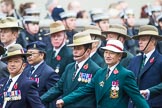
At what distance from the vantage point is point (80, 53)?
13.3m

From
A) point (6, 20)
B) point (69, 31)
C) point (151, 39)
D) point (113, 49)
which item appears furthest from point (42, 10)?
point (113, 49)

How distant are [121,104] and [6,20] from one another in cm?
393

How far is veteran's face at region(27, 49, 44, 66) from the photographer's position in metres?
14.2

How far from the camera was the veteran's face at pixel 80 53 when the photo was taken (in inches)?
523

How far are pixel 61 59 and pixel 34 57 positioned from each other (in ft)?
4.41

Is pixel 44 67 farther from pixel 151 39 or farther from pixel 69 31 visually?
pixel 69 31

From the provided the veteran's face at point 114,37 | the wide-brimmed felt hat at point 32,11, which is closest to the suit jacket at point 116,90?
the veteran's face at point 114,37

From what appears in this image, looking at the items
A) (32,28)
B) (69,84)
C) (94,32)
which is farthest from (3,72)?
(32,28)

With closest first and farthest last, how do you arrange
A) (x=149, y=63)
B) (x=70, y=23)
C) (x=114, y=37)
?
(x=149, y=63) → (x=114, y=37) → (x=70, y=23)

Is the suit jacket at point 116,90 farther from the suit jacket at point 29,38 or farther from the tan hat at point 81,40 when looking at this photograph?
the suit jacket at point 29,38

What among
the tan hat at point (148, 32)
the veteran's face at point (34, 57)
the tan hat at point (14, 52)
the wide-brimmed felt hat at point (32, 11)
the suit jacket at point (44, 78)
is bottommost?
the suit jacket at point (44, 78)

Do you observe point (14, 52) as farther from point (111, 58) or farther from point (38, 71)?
point (38, 71)

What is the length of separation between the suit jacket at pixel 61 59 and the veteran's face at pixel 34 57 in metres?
1.12

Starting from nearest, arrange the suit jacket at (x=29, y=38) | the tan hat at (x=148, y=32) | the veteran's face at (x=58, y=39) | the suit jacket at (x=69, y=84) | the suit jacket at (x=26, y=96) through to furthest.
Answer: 1. the suit jacket at (x=26, y=96)
2. the suit jacket at (x=69, y=84)
3. the tan hat at (x=148, y=32)
4. the veteran's face at (x=58, y=39)
5. the suit jacket at (x=29, y=38)
